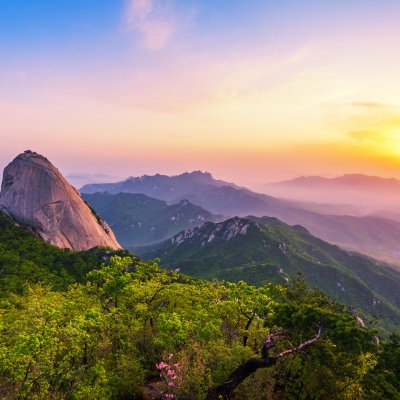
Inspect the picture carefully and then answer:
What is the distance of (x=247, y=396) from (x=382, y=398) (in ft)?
46.0

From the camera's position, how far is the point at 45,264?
107938mm

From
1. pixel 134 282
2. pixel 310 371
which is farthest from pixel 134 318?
pixel 310 371

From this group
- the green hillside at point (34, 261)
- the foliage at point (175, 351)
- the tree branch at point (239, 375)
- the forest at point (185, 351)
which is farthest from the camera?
the green hillside at point (34, 261)

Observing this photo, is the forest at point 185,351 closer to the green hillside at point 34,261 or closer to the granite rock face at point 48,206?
the green hillside at point 34,261

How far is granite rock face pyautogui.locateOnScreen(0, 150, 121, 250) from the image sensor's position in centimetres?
13938

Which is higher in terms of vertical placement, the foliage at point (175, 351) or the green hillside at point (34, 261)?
the foliage at point (175, 351)

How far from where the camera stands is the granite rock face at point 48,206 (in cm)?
13938

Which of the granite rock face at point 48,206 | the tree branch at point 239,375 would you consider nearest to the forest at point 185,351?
the tree branch at point 239,375

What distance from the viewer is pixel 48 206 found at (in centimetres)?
14238

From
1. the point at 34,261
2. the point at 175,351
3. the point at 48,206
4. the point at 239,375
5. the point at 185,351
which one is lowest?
the point at 34,261

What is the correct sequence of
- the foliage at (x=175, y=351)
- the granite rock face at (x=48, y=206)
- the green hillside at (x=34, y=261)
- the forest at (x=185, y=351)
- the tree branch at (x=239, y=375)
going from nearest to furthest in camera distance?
the foliage at (x=175, y=351) < the forest at (x=185, y=351) < the tree branch at (x=239, y=375) < the green hillside at (x=34, y=261) < the granite rock face at (x=48, y=206)

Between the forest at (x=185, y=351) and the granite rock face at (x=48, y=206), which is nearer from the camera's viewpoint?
the forest at (x=185, y=351)

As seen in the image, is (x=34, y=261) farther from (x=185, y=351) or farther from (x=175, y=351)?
(x=185, y=351)

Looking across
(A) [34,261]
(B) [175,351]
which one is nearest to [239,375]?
(B) [175,351]
